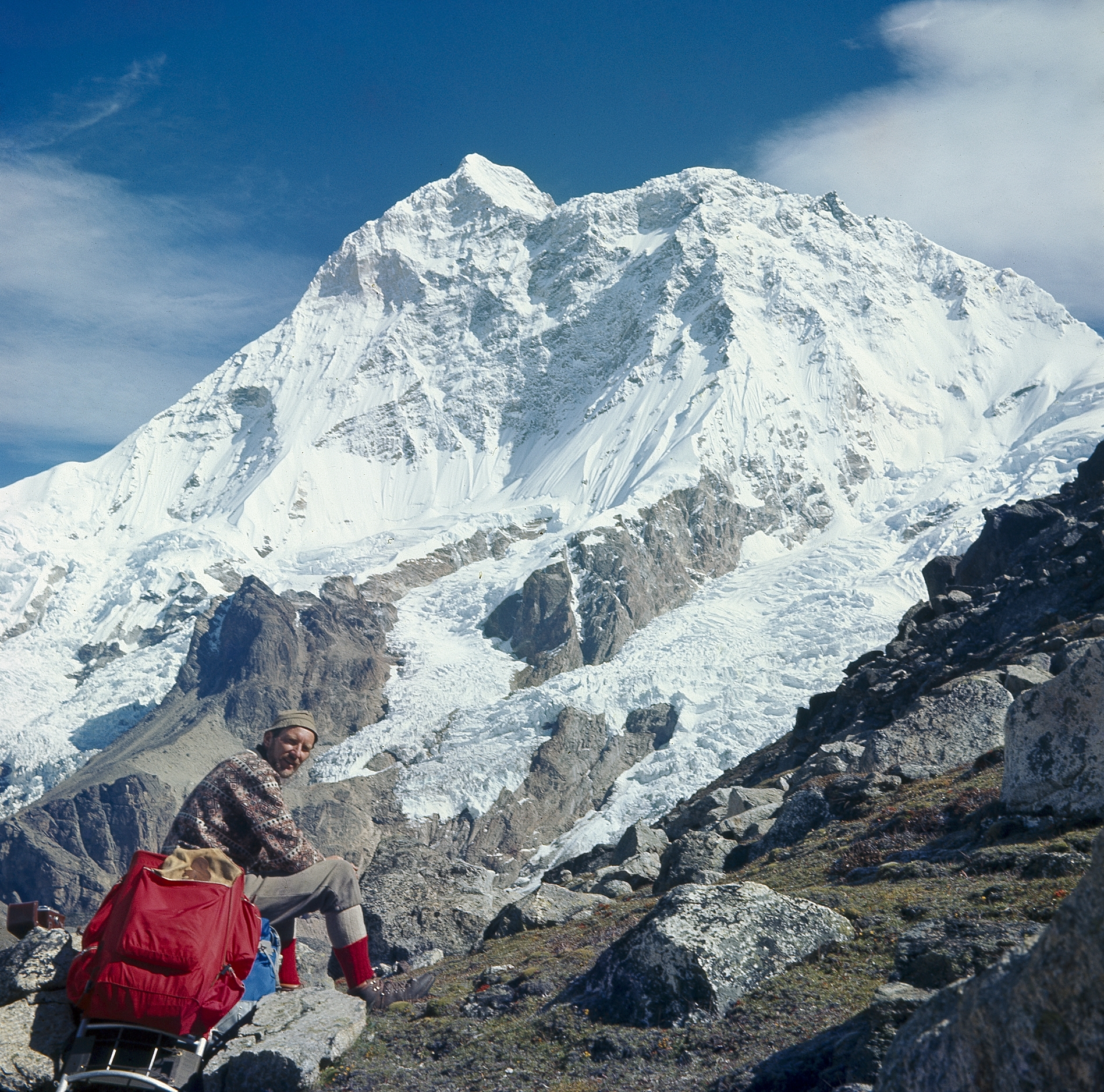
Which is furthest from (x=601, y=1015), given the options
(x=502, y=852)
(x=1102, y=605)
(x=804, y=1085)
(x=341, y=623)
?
(x=341, y=623)

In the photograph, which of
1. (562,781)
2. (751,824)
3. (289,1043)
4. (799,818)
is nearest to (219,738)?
(562,781)

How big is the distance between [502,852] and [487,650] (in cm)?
5331

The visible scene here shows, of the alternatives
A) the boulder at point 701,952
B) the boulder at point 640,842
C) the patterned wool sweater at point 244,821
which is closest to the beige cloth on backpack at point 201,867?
the patterned wool sweater at point 244,821

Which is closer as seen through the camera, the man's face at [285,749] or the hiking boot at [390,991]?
the man's face at [285,749]

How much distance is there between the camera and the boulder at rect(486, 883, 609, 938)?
13414 millimetres

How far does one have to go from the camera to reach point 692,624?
151625 mm

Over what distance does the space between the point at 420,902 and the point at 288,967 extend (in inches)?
325

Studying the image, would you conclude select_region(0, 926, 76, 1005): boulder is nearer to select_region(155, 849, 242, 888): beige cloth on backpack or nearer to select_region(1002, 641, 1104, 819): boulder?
select_region(155, 849, 242, 888): beige cloth on backpack

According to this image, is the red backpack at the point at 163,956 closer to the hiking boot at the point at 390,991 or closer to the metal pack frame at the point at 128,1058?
the metal pack frame at the point at 128,1058

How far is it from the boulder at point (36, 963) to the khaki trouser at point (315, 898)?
1.44m

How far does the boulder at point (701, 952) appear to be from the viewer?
7125 mm

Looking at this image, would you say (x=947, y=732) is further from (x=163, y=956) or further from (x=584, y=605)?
(x=584, y=605)

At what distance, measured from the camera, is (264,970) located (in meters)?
7.53

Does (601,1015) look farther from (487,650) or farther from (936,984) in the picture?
(487,650)
